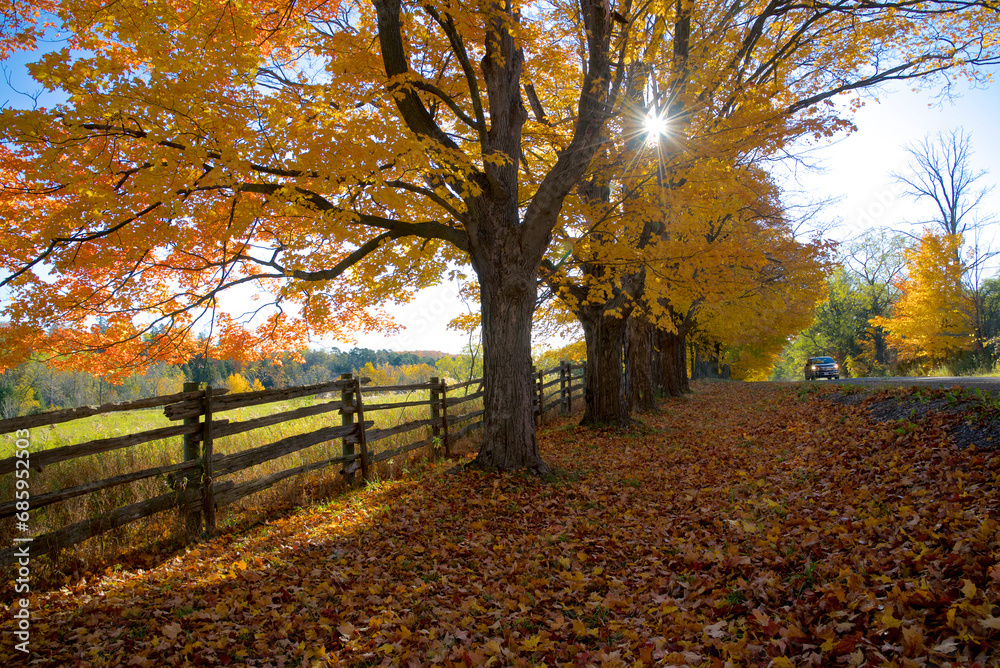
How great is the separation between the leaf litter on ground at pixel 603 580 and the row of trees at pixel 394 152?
2.31 m

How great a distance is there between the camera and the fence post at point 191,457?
17.7ft

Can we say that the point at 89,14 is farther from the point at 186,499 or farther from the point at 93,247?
the point at 186,499

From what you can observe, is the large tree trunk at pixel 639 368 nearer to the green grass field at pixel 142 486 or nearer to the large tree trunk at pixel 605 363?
the large tree trunk at pixel 605 363

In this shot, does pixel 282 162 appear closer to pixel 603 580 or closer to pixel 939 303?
pixel 603 580

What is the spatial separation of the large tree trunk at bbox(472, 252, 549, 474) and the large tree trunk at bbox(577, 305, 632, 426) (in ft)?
15.8

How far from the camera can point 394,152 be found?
632cm

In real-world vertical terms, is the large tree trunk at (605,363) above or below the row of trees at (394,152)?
below

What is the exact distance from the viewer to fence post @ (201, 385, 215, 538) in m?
5.56

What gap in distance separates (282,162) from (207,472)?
403 cm

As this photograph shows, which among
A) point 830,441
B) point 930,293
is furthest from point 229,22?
point 930,293

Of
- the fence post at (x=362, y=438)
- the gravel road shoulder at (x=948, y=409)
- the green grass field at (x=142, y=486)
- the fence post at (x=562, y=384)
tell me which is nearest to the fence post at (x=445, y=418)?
the green grass field at (x=142, y=486)

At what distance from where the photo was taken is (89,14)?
20.2 ft

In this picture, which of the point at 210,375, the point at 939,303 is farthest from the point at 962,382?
the point at 210,375

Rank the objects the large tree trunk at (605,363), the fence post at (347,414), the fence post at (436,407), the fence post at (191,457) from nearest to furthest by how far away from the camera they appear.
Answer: the fence post at (191,457) → the fence post at (347,414) → the fence post at (436,407) → the large tree trunk at (605,363)
